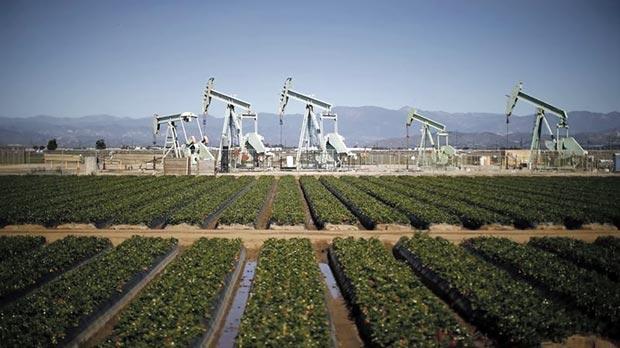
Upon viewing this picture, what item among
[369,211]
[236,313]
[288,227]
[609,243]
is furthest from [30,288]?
[609,243]

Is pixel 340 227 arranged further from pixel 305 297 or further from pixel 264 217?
pixel 305 297

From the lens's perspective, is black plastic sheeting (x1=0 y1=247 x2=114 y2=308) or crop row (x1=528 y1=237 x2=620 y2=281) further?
crop row (x1=528 y1=237 x2=620 y2=281)

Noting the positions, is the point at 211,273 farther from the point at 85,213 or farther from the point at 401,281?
the point at 85,213

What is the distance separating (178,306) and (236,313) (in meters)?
2.16

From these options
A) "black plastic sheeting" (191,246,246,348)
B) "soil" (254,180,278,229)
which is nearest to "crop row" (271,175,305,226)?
"soil" (254,180,278,229)

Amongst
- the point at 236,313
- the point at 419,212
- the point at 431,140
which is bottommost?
the point at 236,313

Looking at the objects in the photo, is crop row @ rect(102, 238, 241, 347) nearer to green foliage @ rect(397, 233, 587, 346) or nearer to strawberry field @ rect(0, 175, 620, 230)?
green foliage @ rect(397, 233, 587, 346)

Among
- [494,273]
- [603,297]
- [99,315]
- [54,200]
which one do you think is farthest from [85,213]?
[603,297]

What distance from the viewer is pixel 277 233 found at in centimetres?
2364

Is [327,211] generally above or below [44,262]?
above

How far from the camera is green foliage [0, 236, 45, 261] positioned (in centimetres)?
1778

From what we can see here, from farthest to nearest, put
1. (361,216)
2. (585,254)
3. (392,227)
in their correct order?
(361,216)
(392,227)
(585,254)

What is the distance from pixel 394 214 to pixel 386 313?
47.8ft

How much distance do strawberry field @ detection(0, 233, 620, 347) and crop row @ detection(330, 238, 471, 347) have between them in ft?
0.12
